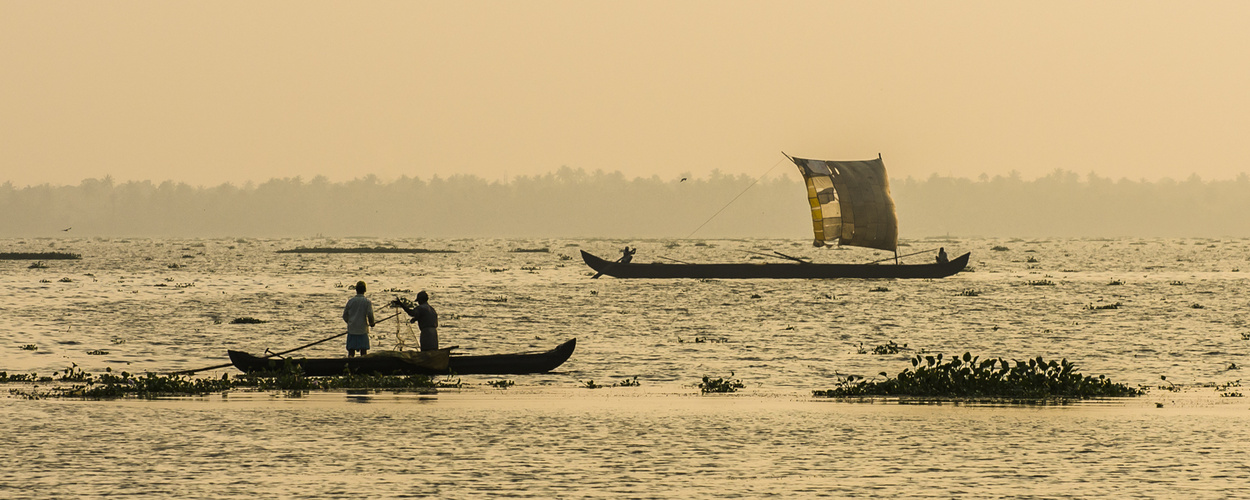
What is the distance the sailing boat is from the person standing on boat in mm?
55543

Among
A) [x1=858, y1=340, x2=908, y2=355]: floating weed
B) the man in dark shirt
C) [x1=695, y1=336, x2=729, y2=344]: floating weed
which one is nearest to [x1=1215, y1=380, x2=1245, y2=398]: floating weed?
[x1=858, y1=340, x2=908, y2=355]: floating weed

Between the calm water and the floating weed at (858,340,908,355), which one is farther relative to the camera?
the floating weed at (858,340,908,355)

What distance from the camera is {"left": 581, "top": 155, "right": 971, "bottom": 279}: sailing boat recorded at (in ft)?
282

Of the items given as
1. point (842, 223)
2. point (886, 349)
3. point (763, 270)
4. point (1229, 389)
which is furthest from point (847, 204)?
point (1229, 389)

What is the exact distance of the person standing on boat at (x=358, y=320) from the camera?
2988 cm

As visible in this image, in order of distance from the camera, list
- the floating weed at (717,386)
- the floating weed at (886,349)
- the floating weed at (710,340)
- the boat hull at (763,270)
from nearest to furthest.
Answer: the floating weed at (717,386)
the floating weed at (886,349)
the floating weed at (710,340)
the boat hull at (763,270)

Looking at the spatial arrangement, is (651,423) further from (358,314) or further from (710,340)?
(710,340)

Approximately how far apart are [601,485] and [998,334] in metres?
32.9

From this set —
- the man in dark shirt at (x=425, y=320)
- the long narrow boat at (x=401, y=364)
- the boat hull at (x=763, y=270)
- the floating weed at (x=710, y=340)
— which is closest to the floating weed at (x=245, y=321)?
the floating weed at (x=710, y=340)

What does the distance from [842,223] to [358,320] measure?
60.6 meters

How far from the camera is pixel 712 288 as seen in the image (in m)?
81.2

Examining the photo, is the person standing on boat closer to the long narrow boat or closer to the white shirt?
the white shirt

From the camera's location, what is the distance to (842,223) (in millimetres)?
87438

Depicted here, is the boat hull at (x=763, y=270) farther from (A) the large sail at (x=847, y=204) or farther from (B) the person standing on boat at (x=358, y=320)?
(B) the person standing on boat at (x=358, y=320)
